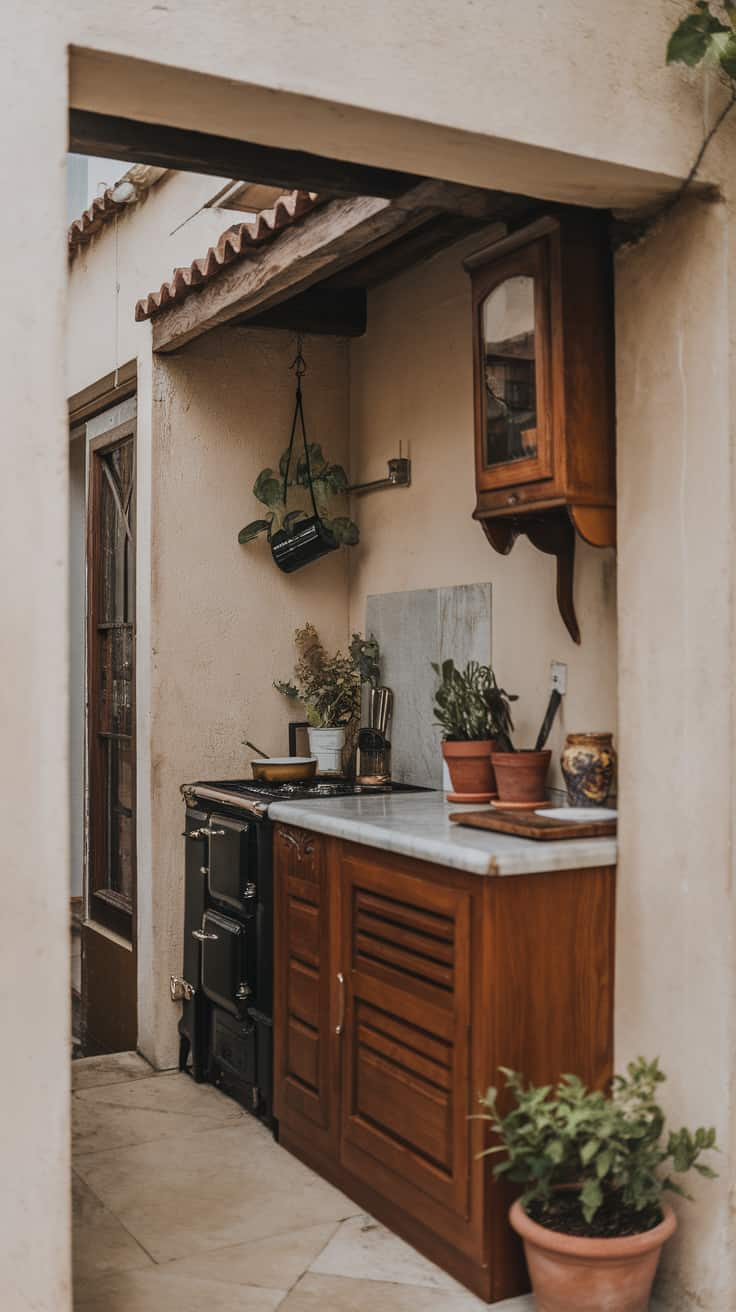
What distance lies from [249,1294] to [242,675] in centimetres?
233

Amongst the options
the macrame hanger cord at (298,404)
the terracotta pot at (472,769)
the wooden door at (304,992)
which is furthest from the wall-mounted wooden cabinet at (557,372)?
the macrame hanger cord at (298,404)

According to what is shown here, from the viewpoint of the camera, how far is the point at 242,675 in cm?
488

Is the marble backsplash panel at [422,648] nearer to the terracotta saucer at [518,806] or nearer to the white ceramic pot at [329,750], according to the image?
the white ceramic pot at [329,750]

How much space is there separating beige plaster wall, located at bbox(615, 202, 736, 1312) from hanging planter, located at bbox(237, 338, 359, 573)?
1.85 metres

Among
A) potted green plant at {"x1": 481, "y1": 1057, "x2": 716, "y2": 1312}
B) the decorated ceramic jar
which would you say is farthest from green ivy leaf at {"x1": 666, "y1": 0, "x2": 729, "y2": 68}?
potted green plant at {"x1": 481, "y1": 1057, "x2": 716, "y2": 1312}

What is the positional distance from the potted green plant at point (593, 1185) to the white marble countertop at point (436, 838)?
18.0 inches

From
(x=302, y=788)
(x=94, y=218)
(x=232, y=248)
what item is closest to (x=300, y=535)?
(x=302, y=788)

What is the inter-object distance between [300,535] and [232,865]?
1.27m

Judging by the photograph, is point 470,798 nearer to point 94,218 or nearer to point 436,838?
point 436,838

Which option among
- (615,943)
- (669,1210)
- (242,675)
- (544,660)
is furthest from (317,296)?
(669,1210)

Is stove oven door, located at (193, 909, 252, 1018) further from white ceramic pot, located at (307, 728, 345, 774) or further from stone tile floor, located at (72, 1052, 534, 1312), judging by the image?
white ceramic pot, located at (307, 728, 345, 774)

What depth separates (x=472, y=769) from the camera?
373 centimetres

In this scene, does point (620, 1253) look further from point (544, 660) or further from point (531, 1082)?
point (544, 660)

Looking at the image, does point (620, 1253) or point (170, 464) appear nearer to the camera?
point (620, 1253)
